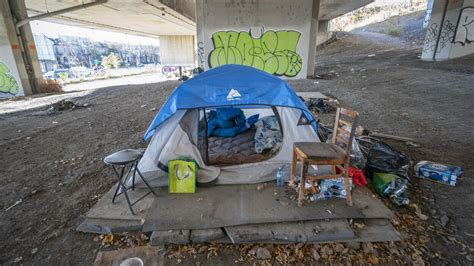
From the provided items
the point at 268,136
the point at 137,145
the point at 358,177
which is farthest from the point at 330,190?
the point at 137,145

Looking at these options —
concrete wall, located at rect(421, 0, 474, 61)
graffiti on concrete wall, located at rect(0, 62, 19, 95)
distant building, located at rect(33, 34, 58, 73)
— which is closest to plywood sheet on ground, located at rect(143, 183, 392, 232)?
concrete wall, located at rect(421, 0, 474, 61)

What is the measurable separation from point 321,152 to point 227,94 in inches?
55.6

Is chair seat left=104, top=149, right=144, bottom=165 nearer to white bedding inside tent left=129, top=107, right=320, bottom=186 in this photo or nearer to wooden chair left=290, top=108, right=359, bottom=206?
white bedding inside tent left=129, top=107, right=320, bottom=186

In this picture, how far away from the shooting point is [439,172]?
131 inches

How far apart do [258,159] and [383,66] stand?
Result: 1160cm

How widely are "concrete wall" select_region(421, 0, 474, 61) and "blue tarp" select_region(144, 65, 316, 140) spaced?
1314cm

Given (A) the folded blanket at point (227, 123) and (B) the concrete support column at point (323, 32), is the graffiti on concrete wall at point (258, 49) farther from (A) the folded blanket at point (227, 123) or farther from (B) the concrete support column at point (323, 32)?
(B) the concrete support column at point (323, 32)

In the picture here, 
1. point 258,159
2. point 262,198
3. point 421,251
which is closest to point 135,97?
point 258,159

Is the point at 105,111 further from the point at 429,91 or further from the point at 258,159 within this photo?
the point at 429,91

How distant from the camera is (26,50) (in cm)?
1205

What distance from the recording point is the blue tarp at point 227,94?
10.6ft

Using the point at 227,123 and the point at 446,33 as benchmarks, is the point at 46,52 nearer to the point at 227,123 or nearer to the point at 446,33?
the point at 227,123

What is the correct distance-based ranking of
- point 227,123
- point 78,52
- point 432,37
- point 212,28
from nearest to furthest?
point 227,123, point 212,28, point 432,37, point 78,52

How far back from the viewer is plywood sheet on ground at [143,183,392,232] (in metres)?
2.58
